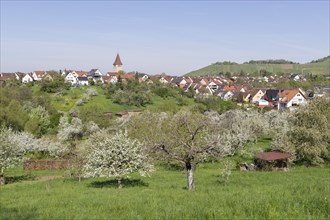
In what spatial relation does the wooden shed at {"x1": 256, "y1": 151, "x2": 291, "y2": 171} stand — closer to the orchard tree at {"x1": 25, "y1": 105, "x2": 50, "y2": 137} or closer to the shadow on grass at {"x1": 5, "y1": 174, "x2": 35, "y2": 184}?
the shadow on grass at {"x1": 5, "y1": 174, "x2": 35, "y2": 184}

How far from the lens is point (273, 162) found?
136 feet

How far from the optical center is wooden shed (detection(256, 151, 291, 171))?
40.8 meters

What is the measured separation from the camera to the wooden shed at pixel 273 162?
40806 millimetres

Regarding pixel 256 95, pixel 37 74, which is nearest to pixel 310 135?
pixel 256 95

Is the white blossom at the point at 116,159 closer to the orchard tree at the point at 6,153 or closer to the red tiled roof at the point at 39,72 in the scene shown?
the orchard tree at the point at 6,153

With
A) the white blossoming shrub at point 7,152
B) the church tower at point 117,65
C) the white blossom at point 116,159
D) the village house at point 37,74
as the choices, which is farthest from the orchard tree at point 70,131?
the church tower at point 117,65

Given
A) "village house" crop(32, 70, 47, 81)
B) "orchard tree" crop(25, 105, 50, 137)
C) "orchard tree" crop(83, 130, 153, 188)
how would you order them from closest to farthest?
"orchard tree" crop(83, 130, 153, 188)
"orchard tree" crop(25, 105, 50, 137)
"village house" crop(32, 70, 47, 81)

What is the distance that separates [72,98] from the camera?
325 ft

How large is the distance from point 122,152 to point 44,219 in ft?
48.5

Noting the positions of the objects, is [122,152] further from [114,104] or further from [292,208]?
[114,104]

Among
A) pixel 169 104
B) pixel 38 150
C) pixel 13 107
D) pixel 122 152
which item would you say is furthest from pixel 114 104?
pixel 122 152

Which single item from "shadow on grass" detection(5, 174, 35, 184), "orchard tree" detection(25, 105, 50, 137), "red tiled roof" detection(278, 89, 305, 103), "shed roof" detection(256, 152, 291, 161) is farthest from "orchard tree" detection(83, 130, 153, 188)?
"red tiled roof" detection(278, 89, 305, 103)

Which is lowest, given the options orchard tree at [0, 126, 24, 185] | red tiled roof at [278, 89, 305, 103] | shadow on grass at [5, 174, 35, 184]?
shadow on grass at [5, 174, 35, 184]

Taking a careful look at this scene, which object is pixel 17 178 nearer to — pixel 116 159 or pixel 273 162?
pixel 116 159
